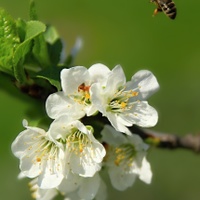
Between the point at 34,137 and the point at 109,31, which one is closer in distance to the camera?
the point at 34,137

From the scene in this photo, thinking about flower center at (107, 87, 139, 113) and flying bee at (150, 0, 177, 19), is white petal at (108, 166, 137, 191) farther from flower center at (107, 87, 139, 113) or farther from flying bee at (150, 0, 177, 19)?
flying bee at (150, 0, 177, 19)

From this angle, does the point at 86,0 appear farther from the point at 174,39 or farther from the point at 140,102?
the point at 140,102

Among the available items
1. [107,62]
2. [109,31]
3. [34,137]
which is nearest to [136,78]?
[34,137]

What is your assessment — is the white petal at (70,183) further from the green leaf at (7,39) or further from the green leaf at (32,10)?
the green leaf at (32,10)

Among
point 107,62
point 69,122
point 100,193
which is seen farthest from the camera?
point 107,62

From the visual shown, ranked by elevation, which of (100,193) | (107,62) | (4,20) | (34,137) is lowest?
(107,62)

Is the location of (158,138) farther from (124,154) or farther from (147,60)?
(147,60)
